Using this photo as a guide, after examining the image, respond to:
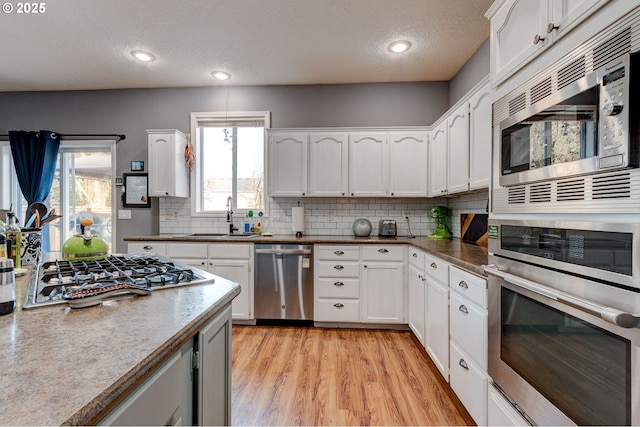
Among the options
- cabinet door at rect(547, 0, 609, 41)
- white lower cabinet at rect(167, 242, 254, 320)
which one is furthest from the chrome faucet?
cabinet door at rect(547, 0, 609, 41)

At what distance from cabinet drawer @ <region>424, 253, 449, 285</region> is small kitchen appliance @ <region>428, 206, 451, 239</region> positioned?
0.93 metres

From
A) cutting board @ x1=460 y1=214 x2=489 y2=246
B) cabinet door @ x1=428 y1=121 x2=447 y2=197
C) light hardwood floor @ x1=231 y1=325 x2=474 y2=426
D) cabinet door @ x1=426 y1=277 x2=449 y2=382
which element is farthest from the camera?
cabinet door @ x1=428 y1=121 x2=447 y2=197

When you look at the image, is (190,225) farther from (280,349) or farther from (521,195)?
(521,195)

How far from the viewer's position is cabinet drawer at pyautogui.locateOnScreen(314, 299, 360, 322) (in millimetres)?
2982

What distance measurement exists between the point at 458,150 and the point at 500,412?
186 centimetres

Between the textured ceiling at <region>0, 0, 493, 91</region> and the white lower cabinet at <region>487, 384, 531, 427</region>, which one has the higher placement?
the textured ceiling at <region>0, 0, 493, 91</region>

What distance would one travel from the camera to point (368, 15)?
234 centimetres

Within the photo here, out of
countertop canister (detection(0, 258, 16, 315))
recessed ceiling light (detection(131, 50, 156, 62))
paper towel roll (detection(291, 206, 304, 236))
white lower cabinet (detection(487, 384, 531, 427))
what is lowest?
white lower cabinet (detection(487, 384, 531, 427))

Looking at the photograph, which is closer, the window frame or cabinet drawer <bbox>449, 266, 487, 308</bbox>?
cabinet drawer <bbox>449, 266, 487, 308</bbox>

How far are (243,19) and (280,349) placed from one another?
9.03ft

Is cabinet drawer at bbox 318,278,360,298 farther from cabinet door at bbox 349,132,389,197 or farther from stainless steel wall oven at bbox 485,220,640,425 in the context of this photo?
stainless steel wall oven at bbox 485,220,640,425

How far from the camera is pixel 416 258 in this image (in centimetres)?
266

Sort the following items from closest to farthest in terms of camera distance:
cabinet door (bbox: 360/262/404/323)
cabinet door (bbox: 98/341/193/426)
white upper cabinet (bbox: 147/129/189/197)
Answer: cabinet door (bbox: 98/341/193/426)
cabinet door (bbox: 360/262/404/323)
white upper cabinet (bbox: 147/129/189/197)

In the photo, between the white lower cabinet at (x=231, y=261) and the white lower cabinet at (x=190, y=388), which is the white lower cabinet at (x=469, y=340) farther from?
the white lower cabinet at (x=231, y=261)
